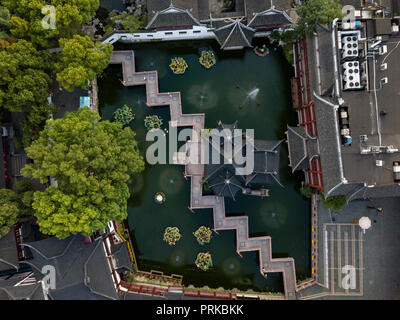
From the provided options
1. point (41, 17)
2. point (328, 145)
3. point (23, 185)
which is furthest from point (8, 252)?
point (328, 145)

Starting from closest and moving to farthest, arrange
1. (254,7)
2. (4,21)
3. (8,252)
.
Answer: (4,21) → (8,252) → (254,7)

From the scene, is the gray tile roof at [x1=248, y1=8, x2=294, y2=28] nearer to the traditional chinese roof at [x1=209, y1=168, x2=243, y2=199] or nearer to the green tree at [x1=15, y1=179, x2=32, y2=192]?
the traditional chinese roof at [x1=209, y1=168, x2=243, y2=199]

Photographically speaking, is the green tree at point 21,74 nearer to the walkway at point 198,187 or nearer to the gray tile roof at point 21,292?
the walkway at point 198,187

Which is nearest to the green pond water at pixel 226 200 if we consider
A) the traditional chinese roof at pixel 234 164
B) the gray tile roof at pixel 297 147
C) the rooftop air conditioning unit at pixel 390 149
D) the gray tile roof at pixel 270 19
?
the gray tile roof at pixel 297 147

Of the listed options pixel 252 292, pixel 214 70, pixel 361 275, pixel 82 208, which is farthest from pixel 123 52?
pixel 361 275

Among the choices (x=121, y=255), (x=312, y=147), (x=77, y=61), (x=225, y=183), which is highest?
(x=77, y=61)

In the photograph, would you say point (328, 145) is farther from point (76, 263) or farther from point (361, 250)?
point (76, 263)

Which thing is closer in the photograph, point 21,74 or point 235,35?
point 21,74
